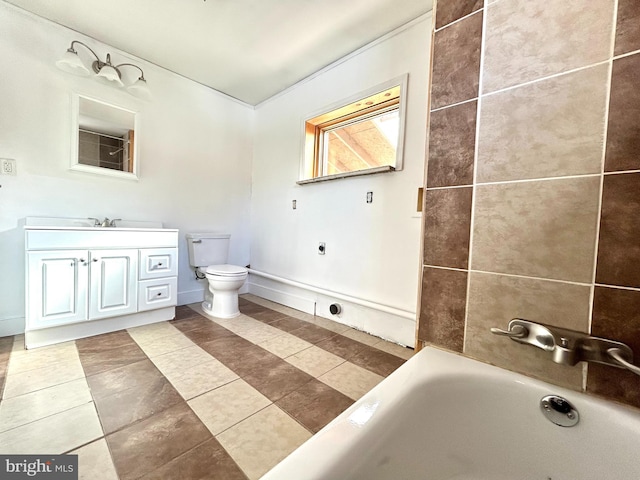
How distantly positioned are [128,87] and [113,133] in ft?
1.36

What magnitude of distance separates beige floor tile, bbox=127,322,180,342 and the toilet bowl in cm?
37

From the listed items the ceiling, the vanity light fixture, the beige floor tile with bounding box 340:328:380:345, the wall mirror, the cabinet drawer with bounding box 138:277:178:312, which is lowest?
the beige floor tile with bounding box 340:328:380:345

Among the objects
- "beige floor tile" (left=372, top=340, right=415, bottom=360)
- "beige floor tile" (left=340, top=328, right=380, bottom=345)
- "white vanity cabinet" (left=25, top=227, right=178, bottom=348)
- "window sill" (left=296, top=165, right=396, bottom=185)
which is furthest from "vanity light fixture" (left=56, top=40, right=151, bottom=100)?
"beige floor tile" (left=372, top=340, right=415, bottom=360)

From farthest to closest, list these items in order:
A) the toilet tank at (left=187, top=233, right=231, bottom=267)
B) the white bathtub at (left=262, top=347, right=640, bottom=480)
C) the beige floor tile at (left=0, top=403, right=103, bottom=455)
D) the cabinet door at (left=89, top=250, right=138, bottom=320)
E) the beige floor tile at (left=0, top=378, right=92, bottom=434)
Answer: the toilet tank at (left=187, top=233, right=231, bottom=267), the cabinet door at (left=89, top=250, right=138, bottom=320), the beige floor tile at (left=0, top=378, right=92, bottom=434), the beige floor tile at (left=0, top=403, right=103, bottom=455), the white bathtub at (left=262, top=347, right=640, bottom=480)

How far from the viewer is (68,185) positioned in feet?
6.31

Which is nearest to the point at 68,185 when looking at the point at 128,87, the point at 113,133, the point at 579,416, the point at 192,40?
the point at 113,133

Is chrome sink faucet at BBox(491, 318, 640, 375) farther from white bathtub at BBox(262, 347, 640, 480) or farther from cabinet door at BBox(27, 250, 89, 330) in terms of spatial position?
cabinet door at BBox(27, 250, 89, 330)

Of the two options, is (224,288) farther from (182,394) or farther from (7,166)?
(7,166)

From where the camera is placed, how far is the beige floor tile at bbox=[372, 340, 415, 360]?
164 cm

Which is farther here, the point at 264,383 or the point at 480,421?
the point at 264,383

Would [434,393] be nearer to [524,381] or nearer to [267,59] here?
[524,381]

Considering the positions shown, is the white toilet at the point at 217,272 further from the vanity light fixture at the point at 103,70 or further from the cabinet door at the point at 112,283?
the vanity light fixture at the point at 103,70

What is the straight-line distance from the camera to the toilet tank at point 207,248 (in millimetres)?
2416

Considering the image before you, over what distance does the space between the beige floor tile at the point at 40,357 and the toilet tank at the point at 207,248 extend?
41.0 inches
